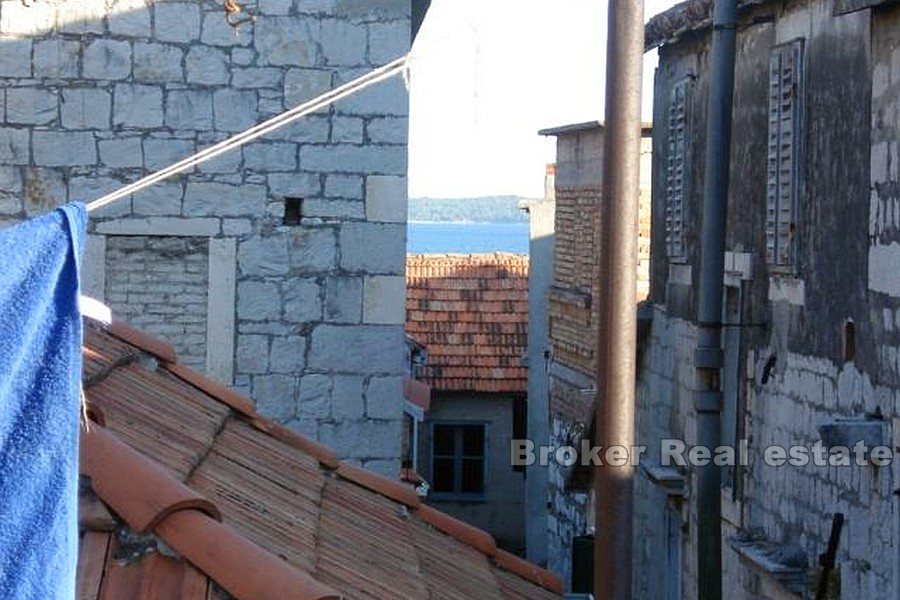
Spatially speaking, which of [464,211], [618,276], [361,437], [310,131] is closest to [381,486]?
[618,276]

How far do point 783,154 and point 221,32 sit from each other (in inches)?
127

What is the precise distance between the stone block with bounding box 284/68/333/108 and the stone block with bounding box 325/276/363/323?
105cm

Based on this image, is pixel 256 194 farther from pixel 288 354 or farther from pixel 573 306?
pixel 573 306

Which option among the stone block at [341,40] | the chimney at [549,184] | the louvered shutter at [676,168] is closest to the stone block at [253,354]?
the stone block at [341,40]

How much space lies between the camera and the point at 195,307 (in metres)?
9.95

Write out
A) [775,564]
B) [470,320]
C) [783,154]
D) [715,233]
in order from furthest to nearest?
[470,320] < [715,233] < [783,154] < [775,564]

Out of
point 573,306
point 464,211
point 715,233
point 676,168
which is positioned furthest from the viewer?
point 464,211

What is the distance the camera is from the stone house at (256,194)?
981 centimetres

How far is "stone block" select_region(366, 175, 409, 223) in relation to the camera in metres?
9.95

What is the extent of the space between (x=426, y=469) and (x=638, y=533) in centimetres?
965

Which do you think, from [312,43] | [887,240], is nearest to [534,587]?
[887,240]

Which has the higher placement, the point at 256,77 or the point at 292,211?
the point at 256,77

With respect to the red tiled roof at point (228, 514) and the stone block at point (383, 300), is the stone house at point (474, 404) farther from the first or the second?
the red tiled roof at point (228, 514)

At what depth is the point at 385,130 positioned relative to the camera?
994cm
